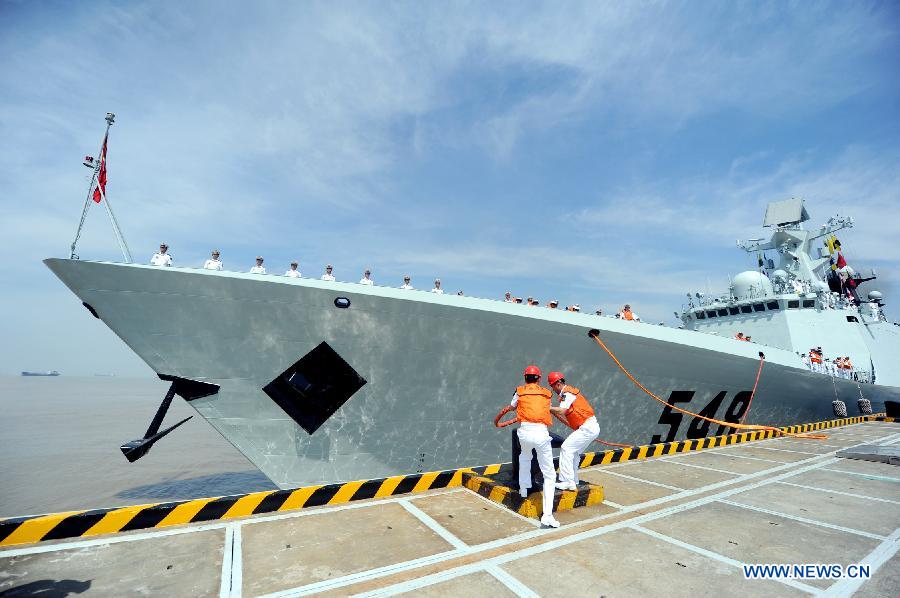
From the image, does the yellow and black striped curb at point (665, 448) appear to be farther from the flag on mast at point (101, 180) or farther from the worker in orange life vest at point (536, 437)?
the flag on mast at point (101, 180)

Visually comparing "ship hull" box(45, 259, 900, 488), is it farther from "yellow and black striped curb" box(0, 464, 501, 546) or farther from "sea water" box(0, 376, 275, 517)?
"sea water" box(0, 376, 275, 517)

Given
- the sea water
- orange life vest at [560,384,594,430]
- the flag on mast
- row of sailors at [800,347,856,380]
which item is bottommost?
the sea water

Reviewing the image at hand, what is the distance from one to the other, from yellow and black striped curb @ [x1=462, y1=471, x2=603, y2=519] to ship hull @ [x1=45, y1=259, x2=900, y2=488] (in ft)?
6.66

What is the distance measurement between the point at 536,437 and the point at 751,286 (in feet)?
55.0

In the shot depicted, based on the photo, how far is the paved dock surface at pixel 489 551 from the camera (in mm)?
2490

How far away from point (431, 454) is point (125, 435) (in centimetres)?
2317

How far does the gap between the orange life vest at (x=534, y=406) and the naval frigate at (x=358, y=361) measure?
2403 mm

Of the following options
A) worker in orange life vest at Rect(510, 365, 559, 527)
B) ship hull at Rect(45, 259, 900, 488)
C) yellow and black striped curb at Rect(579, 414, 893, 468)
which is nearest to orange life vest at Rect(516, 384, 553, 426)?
worker in orange life vest at Rect(510, 365, 559, 527)

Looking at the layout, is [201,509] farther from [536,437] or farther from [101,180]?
[101,180]

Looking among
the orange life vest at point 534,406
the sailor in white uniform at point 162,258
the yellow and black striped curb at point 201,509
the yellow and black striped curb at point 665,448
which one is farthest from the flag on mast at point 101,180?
the yellow and black striped curb at point 665,448

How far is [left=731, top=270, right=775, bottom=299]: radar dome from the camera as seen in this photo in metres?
15.6

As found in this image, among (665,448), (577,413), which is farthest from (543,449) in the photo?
(665,448)

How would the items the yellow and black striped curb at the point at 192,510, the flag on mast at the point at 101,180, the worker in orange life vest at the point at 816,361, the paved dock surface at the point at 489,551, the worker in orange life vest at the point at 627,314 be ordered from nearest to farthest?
the paved dock surface at the point at 489,551
the yellow and black striped curb at the point at 192,510
the flag on mast at the point at 101,180
the worker in orange life vest at the point at 627,314
the worker in orange life vest at the point at 816,361

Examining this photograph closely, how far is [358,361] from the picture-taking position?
5766 mm
